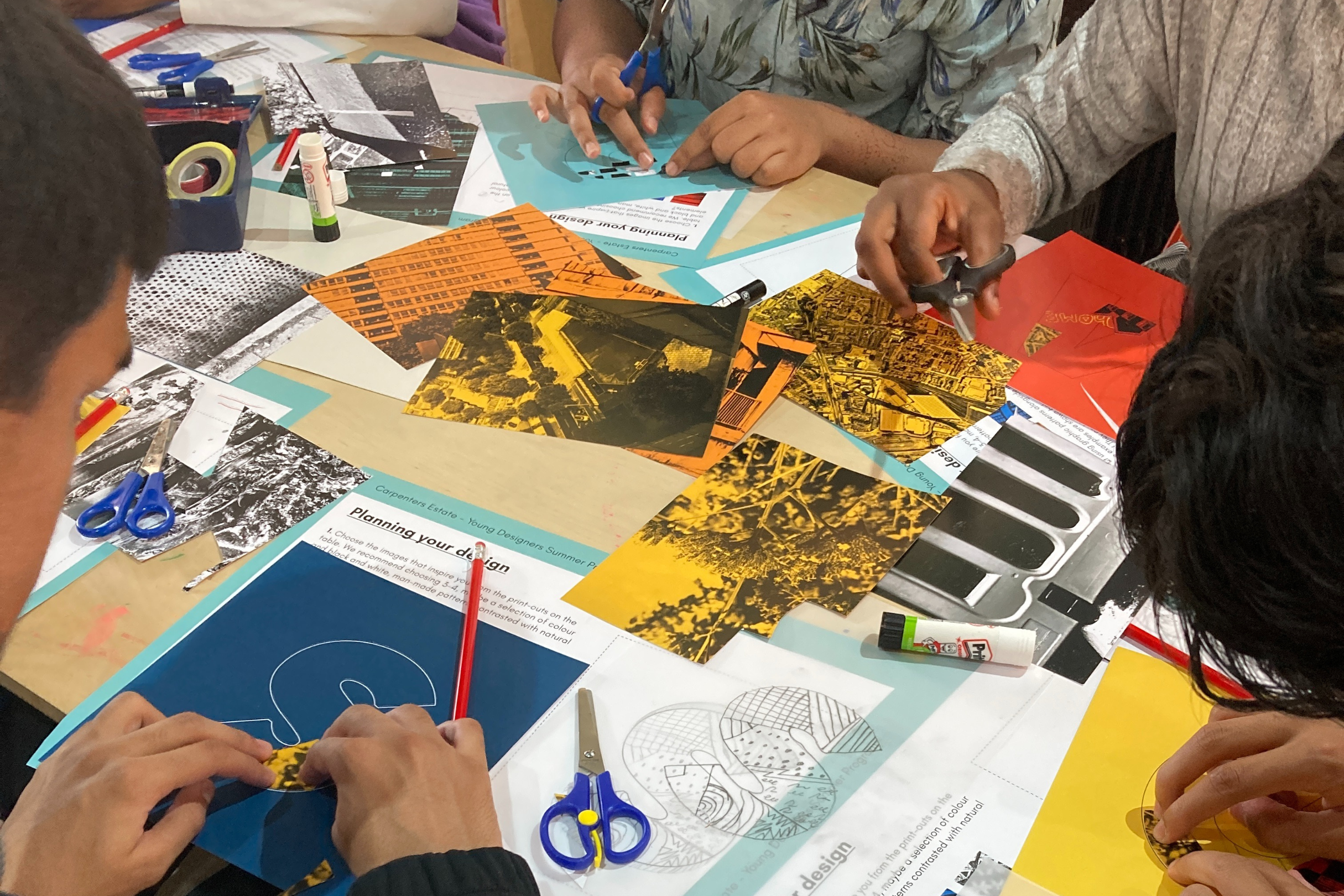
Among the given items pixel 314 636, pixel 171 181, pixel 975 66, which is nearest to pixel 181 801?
pixel 314 636

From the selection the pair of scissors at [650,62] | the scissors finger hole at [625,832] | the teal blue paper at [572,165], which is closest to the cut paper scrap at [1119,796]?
the scissors finger hole at [625,832]

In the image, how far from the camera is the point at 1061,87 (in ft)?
3.99

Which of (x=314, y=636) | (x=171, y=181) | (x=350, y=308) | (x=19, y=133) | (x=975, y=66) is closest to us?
(x=19, y=133)

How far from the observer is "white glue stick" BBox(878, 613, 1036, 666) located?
2.47 feet

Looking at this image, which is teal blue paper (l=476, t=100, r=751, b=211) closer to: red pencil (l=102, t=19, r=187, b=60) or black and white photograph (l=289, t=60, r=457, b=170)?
black and white photograph (l=289, t=60, r=457, b=170)

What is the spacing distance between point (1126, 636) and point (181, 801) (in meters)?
0.67

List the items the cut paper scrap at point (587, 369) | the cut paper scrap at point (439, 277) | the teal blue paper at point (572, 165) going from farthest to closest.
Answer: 1. the teal blue paper at point (572, 165)
2. the cut paper scrap at point (439, 277)
3. the cut paper scrap at point (587, 369)

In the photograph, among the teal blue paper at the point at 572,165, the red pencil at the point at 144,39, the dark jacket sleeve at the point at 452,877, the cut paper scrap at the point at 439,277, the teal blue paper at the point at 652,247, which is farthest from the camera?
the red pencil at the point at 144,39

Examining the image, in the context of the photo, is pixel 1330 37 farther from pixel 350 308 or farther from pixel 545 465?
pixel 350 308

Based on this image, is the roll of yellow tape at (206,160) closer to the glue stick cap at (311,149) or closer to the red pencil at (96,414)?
the glue stick cap at (311,149)

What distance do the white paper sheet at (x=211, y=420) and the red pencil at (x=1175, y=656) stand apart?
0.75 m

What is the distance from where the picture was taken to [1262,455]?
49 cm

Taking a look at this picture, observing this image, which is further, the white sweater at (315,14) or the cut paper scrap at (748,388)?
the white sweater at (315,14)

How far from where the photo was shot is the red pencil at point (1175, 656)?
28.6 inches
